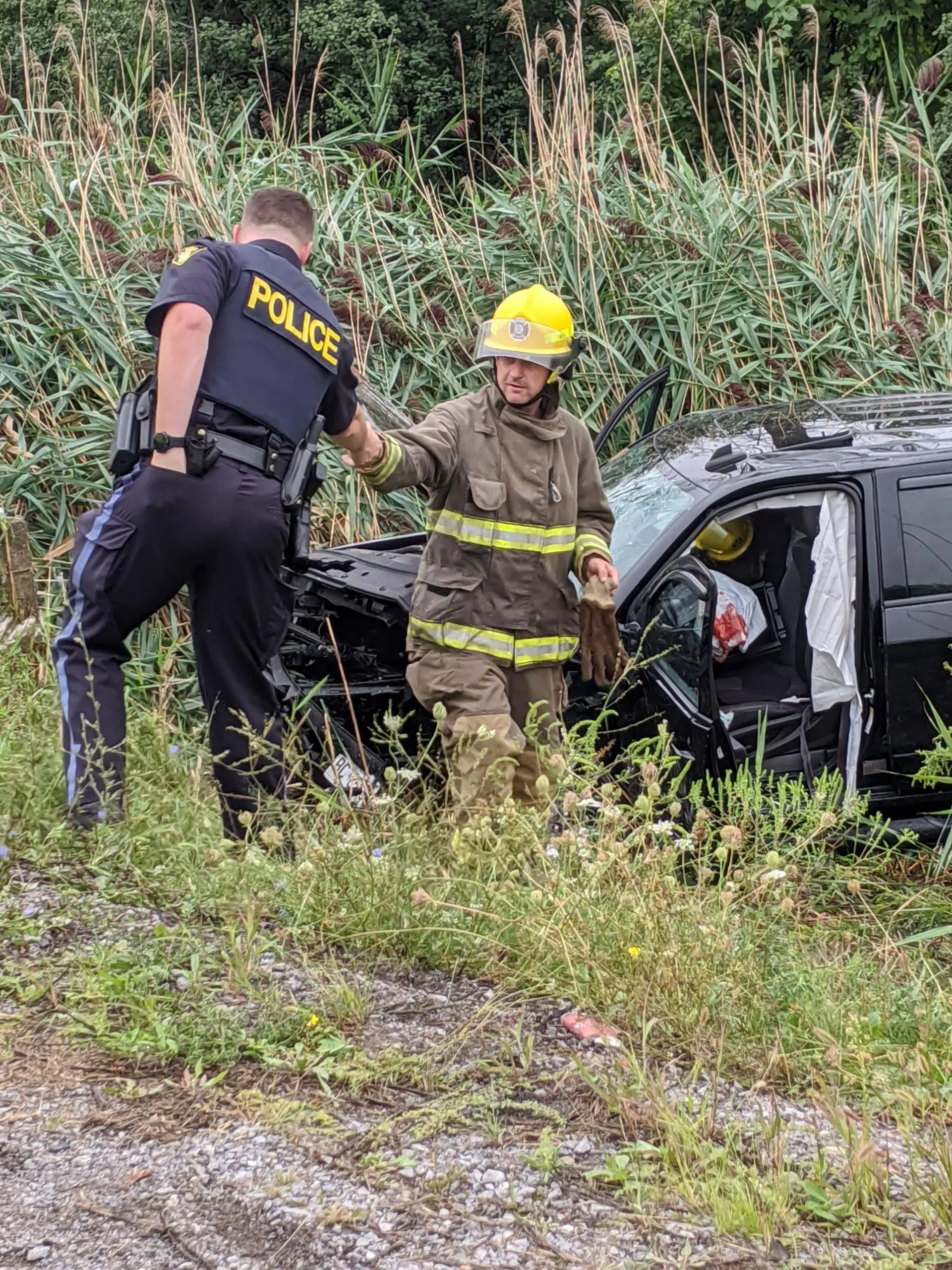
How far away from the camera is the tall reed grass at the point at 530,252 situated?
6605mm

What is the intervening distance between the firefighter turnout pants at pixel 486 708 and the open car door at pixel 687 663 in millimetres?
326

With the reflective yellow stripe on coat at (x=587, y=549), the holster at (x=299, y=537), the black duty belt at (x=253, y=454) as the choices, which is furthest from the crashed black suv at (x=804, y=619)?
the black duty belt at (x=253, y=454)

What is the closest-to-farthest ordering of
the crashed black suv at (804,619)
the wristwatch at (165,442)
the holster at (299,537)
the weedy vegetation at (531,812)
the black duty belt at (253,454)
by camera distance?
the weedy vegetation at (531,812)
the wristwatch at (165,442)
the black duty belt at (253,454)
the holster at (299,537)
the crashed black suv at (804,619)

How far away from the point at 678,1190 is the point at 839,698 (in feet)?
8.30

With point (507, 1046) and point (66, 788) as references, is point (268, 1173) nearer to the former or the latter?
point (507, 1046)

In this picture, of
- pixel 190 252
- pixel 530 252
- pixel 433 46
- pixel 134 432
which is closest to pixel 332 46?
pixel 433 46

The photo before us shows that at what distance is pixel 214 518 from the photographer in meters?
3.74

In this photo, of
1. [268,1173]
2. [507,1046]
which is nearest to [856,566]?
[507,1046]

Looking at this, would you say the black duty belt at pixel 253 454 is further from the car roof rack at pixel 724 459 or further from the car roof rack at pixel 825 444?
the car roof rack at pixel 825 444

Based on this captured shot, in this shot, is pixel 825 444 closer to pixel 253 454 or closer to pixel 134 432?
pixel 253 454

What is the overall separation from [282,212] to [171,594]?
1254mm

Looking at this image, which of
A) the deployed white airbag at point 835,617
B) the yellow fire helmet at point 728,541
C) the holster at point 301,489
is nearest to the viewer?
the holster at point 301,489

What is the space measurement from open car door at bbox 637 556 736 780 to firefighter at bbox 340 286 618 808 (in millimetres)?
228

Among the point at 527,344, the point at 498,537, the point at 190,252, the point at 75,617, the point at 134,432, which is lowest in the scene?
the point at 75,617
